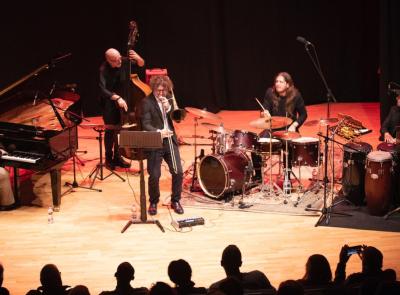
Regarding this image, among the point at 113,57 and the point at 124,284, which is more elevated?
the point at 113,57

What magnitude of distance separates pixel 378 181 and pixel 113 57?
13.9 feet

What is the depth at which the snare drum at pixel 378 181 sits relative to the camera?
8.84 meters

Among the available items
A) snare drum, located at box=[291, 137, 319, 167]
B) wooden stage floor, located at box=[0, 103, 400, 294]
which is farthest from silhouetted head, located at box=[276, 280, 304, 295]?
snare drum, located at box=[291, 137, 319, 167]

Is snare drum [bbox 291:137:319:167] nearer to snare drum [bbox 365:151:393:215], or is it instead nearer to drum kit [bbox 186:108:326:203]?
drum kit [bbox 186:108:326:203]

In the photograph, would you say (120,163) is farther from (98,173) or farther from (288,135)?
(288,135)

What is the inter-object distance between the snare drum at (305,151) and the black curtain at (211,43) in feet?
20.2

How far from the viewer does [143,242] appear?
8344 mm

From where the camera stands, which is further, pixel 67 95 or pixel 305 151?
pixel 67 95

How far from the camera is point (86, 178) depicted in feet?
35.8

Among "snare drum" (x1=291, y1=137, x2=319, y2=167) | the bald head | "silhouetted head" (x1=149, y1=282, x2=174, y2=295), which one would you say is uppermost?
the bald head

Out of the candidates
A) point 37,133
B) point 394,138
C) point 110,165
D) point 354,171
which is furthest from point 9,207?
point 394,138

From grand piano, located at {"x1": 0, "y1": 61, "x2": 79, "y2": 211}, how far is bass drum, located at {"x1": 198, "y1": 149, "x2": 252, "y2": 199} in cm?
173

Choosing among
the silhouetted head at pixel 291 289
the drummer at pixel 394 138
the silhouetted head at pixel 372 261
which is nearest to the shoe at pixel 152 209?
the drummer at pixel 394 138

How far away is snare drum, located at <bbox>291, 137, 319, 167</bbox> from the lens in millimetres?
9539
